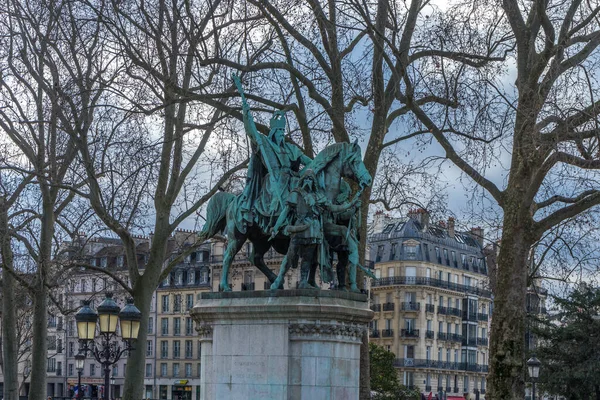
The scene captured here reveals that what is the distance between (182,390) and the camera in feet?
260

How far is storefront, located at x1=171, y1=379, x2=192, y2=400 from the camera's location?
7856 centimetres

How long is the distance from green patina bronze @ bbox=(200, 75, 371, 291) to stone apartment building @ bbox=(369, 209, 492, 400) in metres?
64.0

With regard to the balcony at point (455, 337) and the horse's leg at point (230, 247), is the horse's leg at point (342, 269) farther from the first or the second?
the balcony at point (455, 337)

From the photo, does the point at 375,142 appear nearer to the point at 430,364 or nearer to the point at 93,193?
the point at 93,193

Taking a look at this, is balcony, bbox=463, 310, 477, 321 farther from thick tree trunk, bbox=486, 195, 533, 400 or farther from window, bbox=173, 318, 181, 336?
thick tree trunk, bbox=486, 195, 533, 400

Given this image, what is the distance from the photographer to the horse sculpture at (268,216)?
13141 mm

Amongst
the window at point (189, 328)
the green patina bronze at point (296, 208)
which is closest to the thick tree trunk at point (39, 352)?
the green patina bronze at point (296, 208)

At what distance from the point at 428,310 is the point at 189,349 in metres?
19.2

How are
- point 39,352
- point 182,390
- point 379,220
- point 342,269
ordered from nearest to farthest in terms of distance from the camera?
point 342,269 < point 39,352 < point 379,220 < point 182,390

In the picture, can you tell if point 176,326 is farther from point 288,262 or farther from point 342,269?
point 288,262

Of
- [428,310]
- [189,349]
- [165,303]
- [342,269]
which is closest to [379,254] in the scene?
[428,310]

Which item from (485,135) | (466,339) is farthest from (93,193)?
(466,339)

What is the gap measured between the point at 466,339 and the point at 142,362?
63.0 m

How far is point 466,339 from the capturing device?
8444 cm
